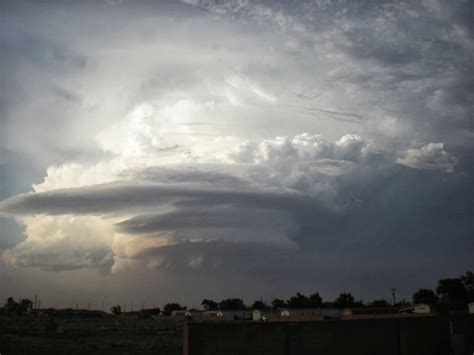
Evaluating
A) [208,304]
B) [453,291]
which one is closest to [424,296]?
[453,291]

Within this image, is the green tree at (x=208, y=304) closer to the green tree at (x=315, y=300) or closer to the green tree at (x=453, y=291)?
the green tree at (x=315, y=300)

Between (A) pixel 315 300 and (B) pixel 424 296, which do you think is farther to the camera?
(A) pixel 315 300

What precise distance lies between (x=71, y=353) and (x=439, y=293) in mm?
86159

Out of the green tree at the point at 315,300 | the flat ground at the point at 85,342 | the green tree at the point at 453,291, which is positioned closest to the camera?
the flat ground at the point at 85,342

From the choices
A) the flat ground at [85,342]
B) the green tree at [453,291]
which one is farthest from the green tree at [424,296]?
the flat ground at [85,342]

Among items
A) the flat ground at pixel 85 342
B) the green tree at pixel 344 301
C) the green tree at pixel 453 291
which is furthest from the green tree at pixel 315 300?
the flat ground at pixel 85 342

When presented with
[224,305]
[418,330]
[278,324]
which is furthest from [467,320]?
[224,305]

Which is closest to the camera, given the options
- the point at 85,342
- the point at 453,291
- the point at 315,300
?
the point at 85,342

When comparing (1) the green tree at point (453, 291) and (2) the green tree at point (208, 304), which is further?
(2) the green tree at point (208, 304)

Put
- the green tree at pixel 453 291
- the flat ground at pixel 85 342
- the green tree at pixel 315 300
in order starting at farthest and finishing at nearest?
the green tree at pixel 315 300, the green tree at pixel 453 291, the flat ground at pixel 85 342

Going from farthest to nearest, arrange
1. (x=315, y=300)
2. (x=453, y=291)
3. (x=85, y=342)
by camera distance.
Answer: (x=315, y=300) < (x=453, y=291) < (x=85, y=342)

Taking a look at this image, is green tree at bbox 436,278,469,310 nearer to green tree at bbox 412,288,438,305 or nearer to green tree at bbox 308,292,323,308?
green tree at bbox 412,288,438,305

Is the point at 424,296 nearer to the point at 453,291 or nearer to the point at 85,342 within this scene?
the point at 453,291

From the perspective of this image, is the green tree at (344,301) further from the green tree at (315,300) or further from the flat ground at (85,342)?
the flat ground at (85,342)
